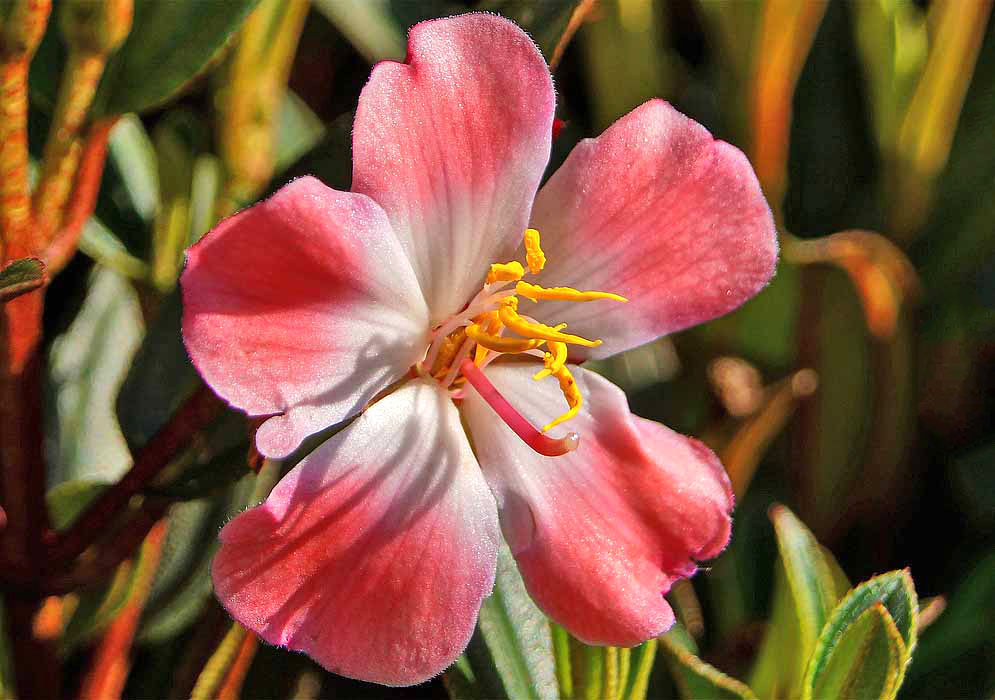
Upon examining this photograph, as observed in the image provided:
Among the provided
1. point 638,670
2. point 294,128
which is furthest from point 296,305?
point 294,128

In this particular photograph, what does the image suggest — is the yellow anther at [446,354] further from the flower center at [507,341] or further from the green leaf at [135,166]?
the green leaf at [135,166]

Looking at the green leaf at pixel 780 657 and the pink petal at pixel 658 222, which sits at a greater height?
Result: the pink petal at pixel 658 222

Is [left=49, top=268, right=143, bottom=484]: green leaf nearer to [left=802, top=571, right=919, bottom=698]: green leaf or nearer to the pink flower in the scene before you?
the pink flower

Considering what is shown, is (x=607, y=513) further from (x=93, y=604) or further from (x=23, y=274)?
(x=93, y=604)

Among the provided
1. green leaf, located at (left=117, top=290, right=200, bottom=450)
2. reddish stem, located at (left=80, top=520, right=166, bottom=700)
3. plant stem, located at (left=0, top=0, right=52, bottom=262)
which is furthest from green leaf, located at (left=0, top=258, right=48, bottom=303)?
reddish stem, located at (left=80, top=520, right=166, bottom=700)

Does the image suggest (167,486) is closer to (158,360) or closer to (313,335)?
(158,360)

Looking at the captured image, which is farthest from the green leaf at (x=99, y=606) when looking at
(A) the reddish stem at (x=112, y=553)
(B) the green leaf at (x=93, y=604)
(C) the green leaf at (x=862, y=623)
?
(C) the green leaf at (x=862, y=623)
